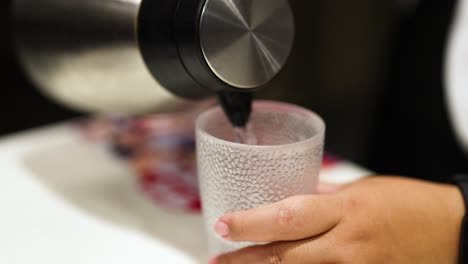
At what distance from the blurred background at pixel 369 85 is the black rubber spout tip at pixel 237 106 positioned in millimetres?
416

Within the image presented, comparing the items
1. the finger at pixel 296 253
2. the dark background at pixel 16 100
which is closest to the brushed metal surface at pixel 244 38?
the finger at pixel 296 253

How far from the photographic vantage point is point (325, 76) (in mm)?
1051

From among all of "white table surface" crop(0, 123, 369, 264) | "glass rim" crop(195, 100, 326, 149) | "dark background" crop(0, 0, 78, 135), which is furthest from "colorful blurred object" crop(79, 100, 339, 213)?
"dark background" crop(0, 0, 78, 135)

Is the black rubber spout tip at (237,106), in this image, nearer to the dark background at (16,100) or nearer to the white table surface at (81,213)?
the white table surface at (81,213)

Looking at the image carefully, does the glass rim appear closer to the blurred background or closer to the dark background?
the blurred background

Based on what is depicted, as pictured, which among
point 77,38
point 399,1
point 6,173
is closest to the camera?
point 77,38

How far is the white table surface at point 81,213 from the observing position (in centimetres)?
46

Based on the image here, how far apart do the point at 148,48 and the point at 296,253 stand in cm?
19

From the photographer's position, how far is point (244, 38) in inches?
12.8

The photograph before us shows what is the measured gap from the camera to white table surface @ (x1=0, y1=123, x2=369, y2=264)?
46 centimetres

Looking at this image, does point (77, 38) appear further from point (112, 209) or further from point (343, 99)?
point (343, 99)

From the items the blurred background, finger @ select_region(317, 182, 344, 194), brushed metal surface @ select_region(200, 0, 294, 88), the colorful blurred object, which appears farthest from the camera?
the blurred background

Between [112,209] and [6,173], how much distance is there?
17cm

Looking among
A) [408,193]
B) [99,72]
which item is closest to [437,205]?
[408,193]
